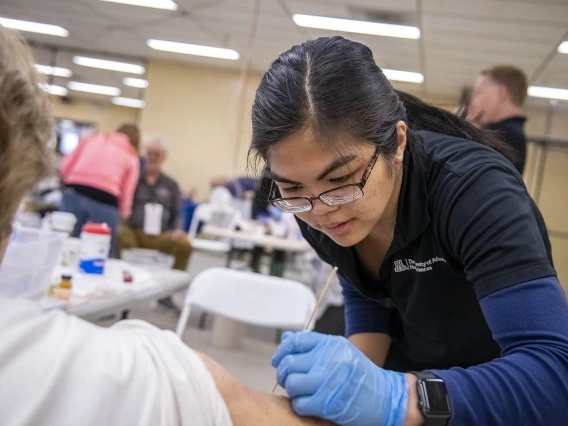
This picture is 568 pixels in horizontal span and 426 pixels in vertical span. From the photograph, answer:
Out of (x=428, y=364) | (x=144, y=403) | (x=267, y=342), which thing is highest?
(x=144, y=403)

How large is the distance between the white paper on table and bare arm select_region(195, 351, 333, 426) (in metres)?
4.17

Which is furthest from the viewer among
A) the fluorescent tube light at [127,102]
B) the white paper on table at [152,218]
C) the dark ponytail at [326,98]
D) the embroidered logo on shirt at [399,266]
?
the fluorescent tube light at [127,102]

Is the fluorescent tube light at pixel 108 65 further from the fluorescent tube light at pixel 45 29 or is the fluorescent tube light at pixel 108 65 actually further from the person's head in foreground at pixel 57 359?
the person's head in foreground at pixel 57 359

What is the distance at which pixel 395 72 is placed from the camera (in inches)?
297

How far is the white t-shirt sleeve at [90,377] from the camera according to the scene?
51 centimetres

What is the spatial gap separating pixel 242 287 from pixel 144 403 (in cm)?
194

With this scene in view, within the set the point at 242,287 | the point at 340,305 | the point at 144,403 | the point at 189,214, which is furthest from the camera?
the point at 189,214

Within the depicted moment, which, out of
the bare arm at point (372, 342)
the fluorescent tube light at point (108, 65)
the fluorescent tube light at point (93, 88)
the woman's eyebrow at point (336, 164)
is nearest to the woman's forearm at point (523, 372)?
the woman's eyebrow at point (336, 164)

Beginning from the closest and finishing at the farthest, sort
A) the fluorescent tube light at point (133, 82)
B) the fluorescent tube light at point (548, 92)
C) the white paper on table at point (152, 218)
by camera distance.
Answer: the white paper on table at point (152, 218)
the fluorescent tube light at point (548, 92)
the fluorescent tube light at point (133, 82)

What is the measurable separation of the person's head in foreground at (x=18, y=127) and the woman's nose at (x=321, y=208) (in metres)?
0.52

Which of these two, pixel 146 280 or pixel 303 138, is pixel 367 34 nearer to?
pixel 146 280

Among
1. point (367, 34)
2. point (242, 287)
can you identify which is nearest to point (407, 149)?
point (242, 287)

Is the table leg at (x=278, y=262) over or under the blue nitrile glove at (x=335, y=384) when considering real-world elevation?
under

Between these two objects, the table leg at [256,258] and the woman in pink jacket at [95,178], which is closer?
the woman in pink jacket at [95,178]
